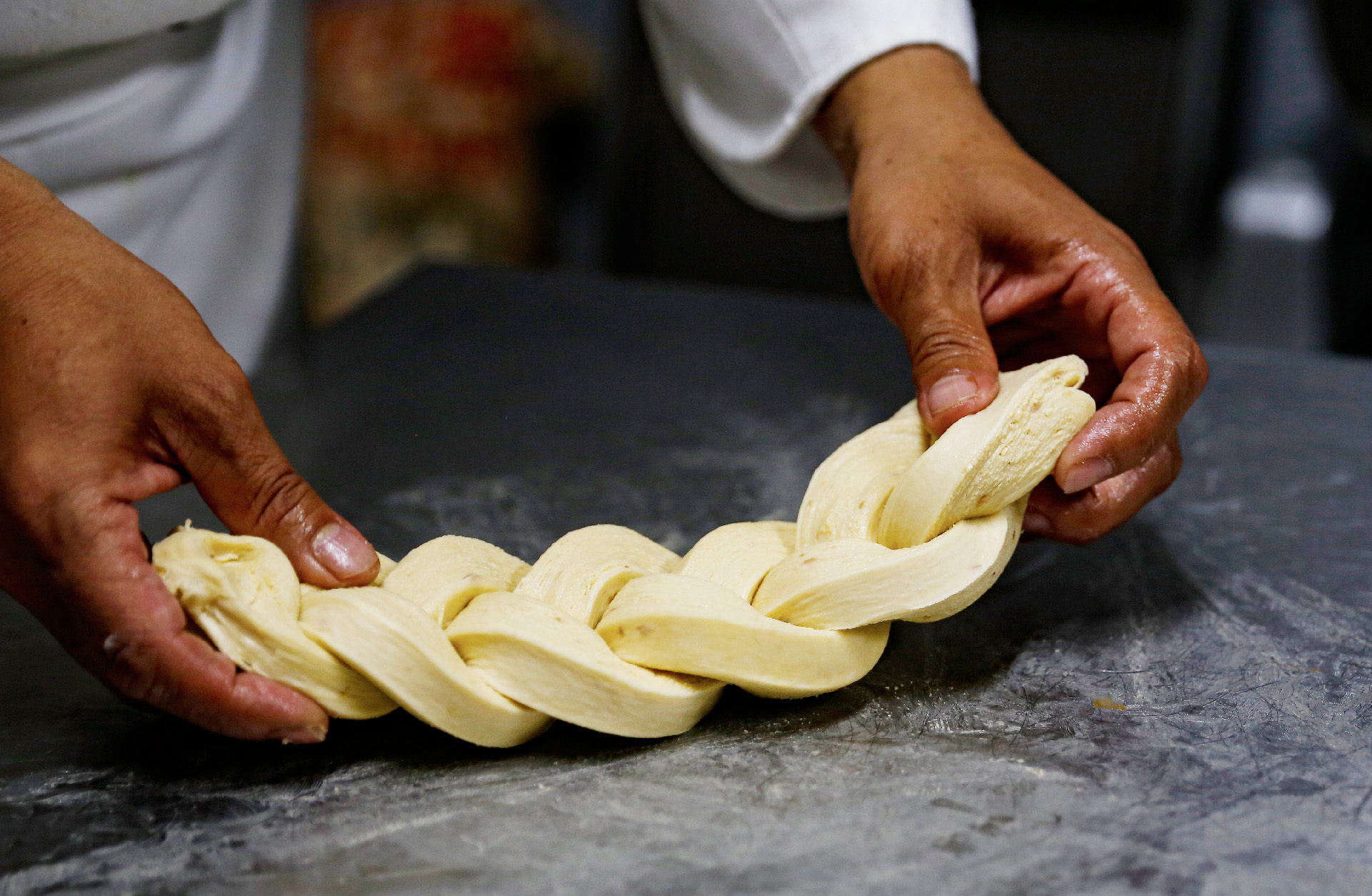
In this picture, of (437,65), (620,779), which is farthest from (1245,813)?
(437,65)

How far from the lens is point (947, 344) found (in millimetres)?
1247

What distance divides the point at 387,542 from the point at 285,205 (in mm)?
914

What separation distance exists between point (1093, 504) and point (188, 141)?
4.37 ft

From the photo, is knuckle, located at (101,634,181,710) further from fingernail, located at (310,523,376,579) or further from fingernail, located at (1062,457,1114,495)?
fingernail, located at (1062,457,1114,495)

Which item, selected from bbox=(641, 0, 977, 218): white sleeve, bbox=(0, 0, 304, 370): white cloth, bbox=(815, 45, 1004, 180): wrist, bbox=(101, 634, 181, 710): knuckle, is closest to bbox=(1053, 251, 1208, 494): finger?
bbox=(815, 45, 1004, 180): wrist

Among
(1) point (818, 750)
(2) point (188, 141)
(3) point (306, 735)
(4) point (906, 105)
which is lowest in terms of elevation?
(1) point (818, 750)

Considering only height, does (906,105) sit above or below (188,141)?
below

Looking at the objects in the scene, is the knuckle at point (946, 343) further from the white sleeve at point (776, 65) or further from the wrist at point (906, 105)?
the white sleeve at point (776, 65)

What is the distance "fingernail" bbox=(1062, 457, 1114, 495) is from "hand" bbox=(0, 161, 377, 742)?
2.31ft

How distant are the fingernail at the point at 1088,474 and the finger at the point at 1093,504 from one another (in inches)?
3.1

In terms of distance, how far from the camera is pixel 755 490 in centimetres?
161

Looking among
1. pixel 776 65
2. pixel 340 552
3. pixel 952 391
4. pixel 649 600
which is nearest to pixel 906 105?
pixel 776 65

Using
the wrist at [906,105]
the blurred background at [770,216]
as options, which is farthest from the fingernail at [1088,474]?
the blurred background at [770,216]

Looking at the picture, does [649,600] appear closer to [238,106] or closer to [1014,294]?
[1014,294]
